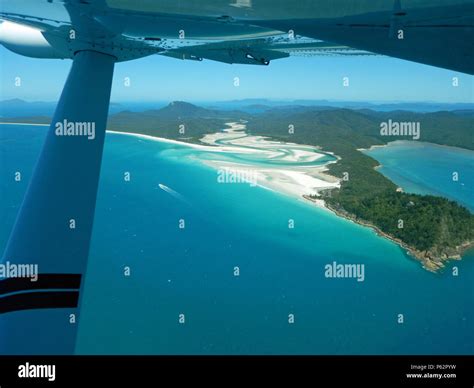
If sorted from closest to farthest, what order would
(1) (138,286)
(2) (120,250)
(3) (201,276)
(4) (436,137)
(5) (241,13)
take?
(5) (241,13), (1) (138,286), (3) (201,276), (2) (120,250), (4) (436,137)

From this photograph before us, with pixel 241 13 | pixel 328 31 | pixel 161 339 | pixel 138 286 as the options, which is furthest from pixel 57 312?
pixel 138 286

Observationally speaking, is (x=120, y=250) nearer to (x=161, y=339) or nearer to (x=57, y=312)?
(x=161, y=339)

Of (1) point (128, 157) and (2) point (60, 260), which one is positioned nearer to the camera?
(2) point (60, 260)

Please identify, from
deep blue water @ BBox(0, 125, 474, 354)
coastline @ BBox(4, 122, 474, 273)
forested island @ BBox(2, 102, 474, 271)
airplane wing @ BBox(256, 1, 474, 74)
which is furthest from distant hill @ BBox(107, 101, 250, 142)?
airplane wing @ BBox(256, 1, 474, 74)
